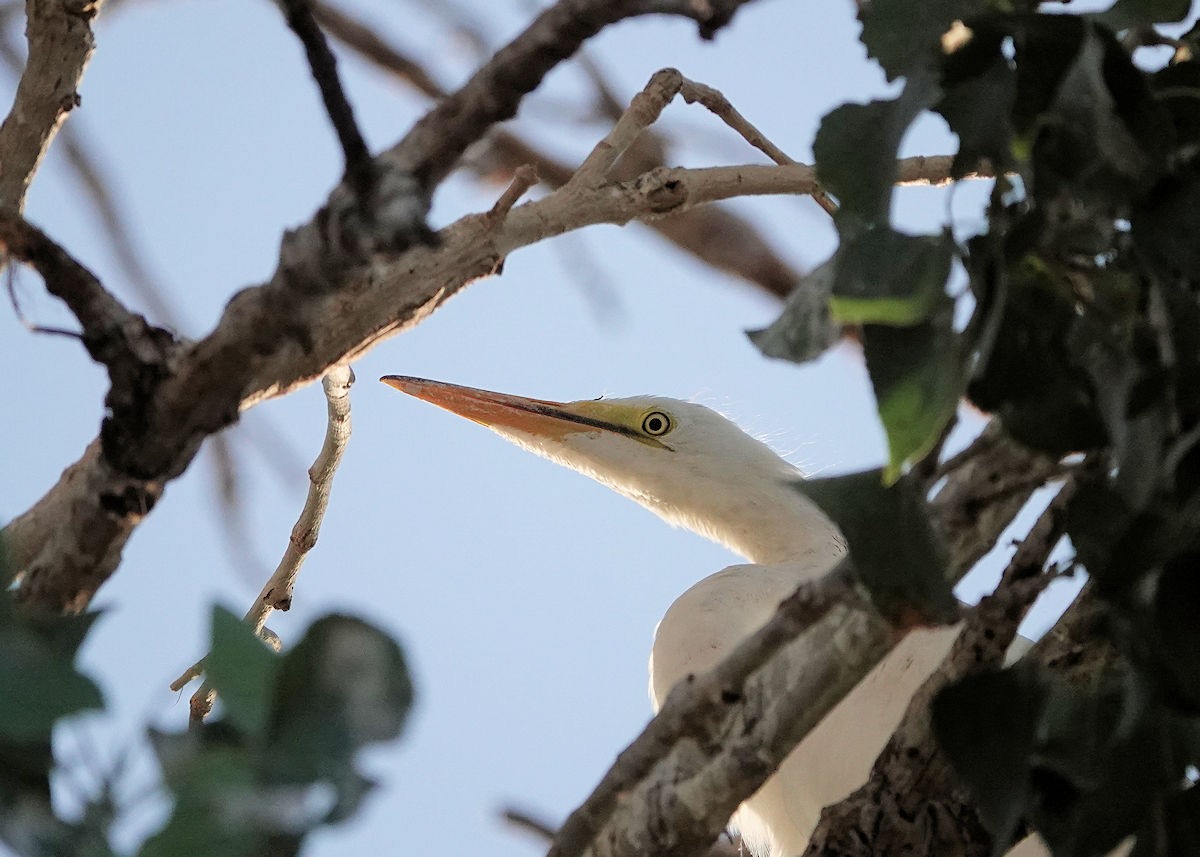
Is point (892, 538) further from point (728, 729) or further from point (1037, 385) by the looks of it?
point (728, 729)

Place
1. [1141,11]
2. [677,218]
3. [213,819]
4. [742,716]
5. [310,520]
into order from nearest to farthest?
[213,819]
[1141,11]
[742,716]
[310,520]
[677,218]

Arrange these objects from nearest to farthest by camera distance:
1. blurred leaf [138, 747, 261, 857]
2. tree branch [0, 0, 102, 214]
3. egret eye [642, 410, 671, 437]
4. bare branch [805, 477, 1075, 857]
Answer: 1. blurred leaf [138, 747, 261, 857]
2. bare branch [805, 477, 1075, 857]
3. tree branch [0, 0, 102, 214]
4. egret eye [642, 410, 671, 437]

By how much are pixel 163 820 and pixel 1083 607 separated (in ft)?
2.97

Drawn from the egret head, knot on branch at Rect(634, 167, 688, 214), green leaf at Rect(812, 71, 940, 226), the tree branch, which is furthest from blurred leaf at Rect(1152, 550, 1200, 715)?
the egret head

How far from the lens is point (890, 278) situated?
750 mm

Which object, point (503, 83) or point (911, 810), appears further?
point (911, 810)

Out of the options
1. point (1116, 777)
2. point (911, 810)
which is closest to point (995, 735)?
point (1116, 777)

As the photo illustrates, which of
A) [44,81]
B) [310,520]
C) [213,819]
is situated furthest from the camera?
[310,520]

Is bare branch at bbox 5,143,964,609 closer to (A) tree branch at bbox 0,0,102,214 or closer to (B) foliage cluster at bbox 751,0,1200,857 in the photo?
(B) foliage cluster at bbox 751,0,1200,857

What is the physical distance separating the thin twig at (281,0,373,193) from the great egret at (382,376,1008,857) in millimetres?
1478

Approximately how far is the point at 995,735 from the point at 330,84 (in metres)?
0.50

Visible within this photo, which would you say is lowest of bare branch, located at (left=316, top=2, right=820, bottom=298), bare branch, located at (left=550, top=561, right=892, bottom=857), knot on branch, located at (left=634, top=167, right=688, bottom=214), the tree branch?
bare branch, located at (left=550, top=561, right=892, bottom=857)

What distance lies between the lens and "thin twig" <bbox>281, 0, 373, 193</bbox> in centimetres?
79

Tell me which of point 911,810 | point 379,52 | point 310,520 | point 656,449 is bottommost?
point 911,810
